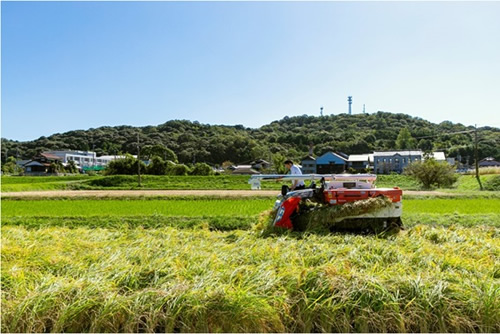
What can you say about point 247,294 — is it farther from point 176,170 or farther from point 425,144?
point 425,144

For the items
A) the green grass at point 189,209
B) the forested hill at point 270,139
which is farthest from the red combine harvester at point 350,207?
the forested hill at point 270,139

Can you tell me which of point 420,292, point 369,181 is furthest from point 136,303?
point 369,181

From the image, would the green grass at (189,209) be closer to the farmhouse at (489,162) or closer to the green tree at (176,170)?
the green tree at (176,170)

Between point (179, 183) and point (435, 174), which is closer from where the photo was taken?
point (435, 174)

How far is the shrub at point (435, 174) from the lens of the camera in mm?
26438

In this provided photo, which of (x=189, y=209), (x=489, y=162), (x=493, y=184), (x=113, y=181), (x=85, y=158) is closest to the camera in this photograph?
(x=189, y=209)

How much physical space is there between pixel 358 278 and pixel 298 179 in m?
3.90

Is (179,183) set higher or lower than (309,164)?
lower

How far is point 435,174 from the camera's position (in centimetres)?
2648

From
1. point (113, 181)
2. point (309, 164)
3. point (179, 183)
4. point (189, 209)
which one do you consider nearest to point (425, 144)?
point (309, 164)

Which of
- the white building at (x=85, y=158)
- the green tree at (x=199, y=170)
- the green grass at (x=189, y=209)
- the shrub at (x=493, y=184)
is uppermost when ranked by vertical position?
the white building at (x=85, y=158)

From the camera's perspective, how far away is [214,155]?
7181cm

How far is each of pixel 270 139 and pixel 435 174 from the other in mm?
62943

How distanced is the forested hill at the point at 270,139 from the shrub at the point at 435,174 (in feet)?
129
